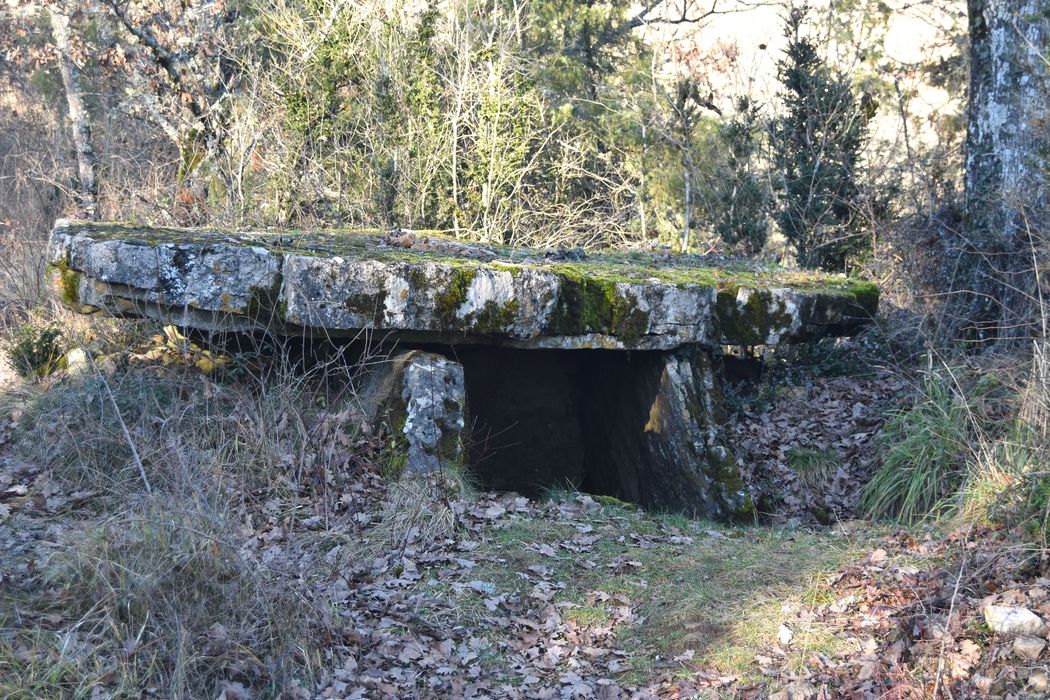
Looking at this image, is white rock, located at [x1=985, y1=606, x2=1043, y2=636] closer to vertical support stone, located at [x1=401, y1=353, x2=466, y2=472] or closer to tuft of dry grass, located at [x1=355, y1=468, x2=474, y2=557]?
tuft of dry grass, located at [x1=355, y1=468, x2=474, y2=557]

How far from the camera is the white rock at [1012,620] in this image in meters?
3.63

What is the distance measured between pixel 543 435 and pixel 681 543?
8.92 ft

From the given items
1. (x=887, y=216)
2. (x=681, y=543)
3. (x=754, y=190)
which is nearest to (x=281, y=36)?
(x=754, y=190)

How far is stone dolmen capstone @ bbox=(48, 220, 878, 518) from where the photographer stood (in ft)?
19.0

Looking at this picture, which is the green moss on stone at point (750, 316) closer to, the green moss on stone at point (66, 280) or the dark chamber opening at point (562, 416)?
the dark chamber opening at point (562, 416)

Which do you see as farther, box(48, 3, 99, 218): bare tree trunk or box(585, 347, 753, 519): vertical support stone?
box(48, 3, 99, 218): bare tree trunk

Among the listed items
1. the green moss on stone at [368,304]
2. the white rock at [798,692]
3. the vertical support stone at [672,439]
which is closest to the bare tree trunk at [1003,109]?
the vertical support stone at [672,439]

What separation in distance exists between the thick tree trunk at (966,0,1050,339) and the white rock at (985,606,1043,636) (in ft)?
13.1

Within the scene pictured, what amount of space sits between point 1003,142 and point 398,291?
214 inches

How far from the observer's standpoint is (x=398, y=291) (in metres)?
5.93

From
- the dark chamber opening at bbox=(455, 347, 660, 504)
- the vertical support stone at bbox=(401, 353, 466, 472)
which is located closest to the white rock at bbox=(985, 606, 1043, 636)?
the vertical support stone at bbox=(401, 353, 466, 472)

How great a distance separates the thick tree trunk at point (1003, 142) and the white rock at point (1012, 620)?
13.1 feet

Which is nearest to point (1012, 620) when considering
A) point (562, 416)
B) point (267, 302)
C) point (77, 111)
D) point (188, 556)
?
point (188, 556)

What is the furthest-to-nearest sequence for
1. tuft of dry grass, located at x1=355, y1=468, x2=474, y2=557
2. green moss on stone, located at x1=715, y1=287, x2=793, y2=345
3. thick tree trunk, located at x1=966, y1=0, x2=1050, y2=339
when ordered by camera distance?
thick tree trunk, located at x1=966, y1=0, x2=1050, y2=339, green moss on stone, located at x1=715, y1=287, x2=793, y2=345, tuft of dry grass, located at x1=355, y1=468, x2=474, y2=557
